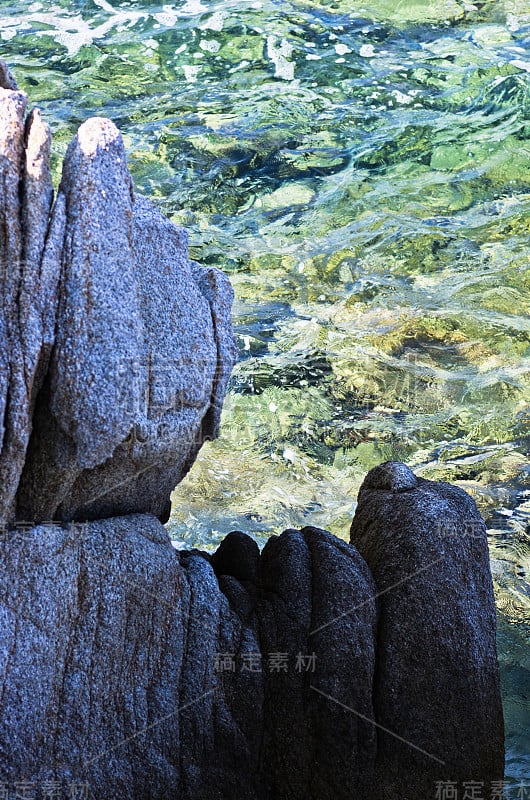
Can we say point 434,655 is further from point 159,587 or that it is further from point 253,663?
point 159,587

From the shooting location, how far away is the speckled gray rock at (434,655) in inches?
178

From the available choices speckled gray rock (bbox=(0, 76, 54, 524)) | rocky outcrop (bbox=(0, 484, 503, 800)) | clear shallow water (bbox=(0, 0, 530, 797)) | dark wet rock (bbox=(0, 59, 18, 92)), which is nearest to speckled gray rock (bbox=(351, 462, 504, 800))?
rocky outcrop (bbox=(0, 484, 503, 800))

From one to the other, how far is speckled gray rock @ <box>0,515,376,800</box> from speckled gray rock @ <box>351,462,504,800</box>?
0.12m

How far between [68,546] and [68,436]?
494 millimetres

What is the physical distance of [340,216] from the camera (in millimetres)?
10562

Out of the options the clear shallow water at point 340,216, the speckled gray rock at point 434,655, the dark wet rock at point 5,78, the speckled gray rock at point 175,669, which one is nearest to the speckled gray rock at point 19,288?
the speckled gray rock at point 175,669

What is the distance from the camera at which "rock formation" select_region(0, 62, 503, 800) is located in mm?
3891

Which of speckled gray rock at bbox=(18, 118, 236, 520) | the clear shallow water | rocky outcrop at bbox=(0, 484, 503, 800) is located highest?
speckled gray rock at bbox=(18, 118, 236, 520)

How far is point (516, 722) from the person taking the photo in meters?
6.09

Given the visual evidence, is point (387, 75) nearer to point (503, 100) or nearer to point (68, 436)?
point (503, 100)

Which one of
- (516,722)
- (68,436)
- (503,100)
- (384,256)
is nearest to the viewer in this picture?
(68,436)

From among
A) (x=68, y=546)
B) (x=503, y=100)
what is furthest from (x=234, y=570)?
(x=503, y=100)

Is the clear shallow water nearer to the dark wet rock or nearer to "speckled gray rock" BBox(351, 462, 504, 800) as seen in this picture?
"speckled gray rock" BBox(351, 462, 504, 800)

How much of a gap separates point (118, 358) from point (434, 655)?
81.6 inches
